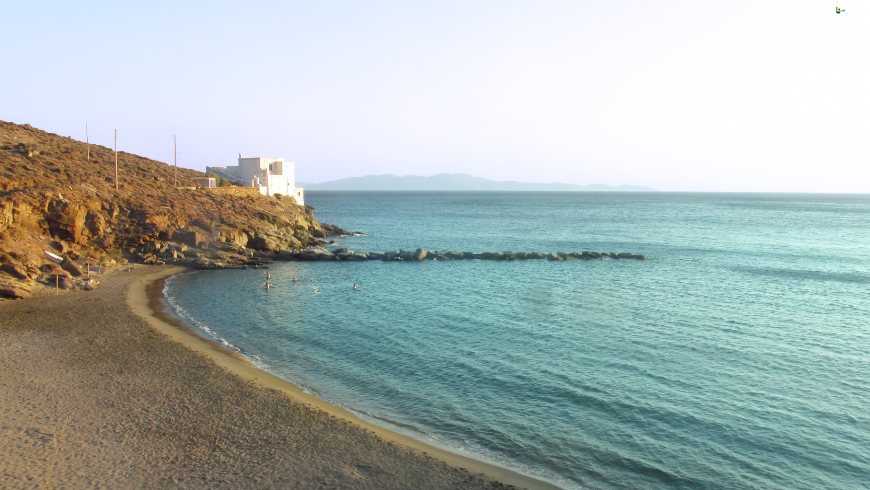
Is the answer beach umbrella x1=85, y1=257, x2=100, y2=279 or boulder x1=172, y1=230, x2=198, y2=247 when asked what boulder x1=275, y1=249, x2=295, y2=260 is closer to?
boulder x1=172, y1=230, x2=198, y2=247

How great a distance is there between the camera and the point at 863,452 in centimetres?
1512

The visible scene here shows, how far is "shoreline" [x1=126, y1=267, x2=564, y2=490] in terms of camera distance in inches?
552

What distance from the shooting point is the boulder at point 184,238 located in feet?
156

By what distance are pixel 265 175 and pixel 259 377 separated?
179 ft

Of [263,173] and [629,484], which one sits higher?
[263,173]

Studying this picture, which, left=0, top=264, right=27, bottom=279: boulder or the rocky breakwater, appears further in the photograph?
the rocky breakwater

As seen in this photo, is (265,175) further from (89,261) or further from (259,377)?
(259,377)

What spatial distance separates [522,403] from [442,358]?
17.7 ft

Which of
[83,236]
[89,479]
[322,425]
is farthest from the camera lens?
[83,236]

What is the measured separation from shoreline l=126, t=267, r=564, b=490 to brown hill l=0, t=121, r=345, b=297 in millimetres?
6653

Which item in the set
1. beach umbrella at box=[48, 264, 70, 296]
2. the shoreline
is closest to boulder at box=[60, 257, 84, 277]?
beach umbrella at box=[48, 264, 70, 296]

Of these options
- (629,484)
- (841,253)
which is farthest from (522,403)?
(841,253)

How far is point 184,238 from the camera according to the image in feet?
157

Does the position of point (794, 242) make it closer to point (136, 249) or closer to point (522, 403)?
point (522, 403)
